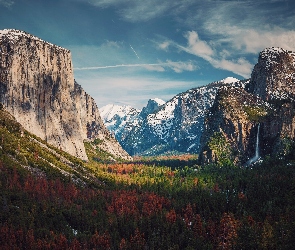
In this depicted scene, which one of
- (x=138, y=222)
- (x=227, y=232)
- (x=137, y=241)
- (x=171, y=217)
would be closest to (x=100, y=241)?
(x=137, y=241)

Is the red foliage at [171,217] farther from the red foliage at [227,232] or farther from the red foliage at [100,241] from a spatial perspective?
the red foliage at [100,241]

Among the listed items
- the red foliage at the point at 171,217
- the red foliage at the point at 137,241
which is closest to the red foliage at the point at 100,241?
the red foliage at the point at 137,241

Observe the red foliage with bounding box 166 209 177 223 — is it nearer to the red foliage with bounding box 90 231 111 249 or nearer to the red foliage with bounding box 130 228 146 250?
the red foliage with bounding box 130 228 146 250

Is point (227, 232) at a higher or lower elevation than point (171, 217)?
lower

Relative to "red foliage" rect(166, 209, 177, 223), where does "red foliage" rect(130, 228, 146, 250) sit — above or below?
below

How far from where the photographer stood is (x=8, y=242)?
13375 cm

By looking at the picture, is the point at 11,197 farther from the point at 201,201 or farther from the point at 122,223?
the point at 201,201

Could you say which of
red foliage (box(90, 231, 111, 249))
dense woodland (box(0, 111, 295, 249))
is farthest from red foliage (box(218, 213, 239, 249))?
red foliage (box(90, 231, 111, 249))

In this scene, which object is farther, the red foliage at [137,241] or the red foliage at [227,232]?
the red foliage at [137,241]

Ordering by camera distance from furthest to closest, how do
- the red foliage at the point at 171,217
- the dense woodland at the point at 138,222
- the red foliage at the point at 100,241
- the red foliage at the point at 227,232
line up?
the red foliage at the point at 171,217 < the red foliage at the point at 100,241 < the dense woodland at the point at 138,222 < the red foliage at the point at 227,232

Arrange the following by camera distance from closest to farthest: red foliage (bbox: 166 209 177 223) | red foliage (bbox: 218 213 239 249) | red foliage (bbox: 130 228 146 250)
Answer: red foliage (bbox: 218 213 239 249), red foliage (bbox: 130 228 146 250), red foliage (bbox: 166 209 177 223)

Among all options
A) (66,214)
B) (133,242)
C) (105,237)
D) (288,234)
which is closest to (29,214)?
(66,214)

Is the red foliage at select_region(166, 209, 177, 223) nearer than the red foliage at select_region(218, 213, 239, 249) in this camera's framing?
No

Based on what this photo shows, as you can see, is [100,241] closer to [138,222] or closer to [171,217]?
[138,222]
